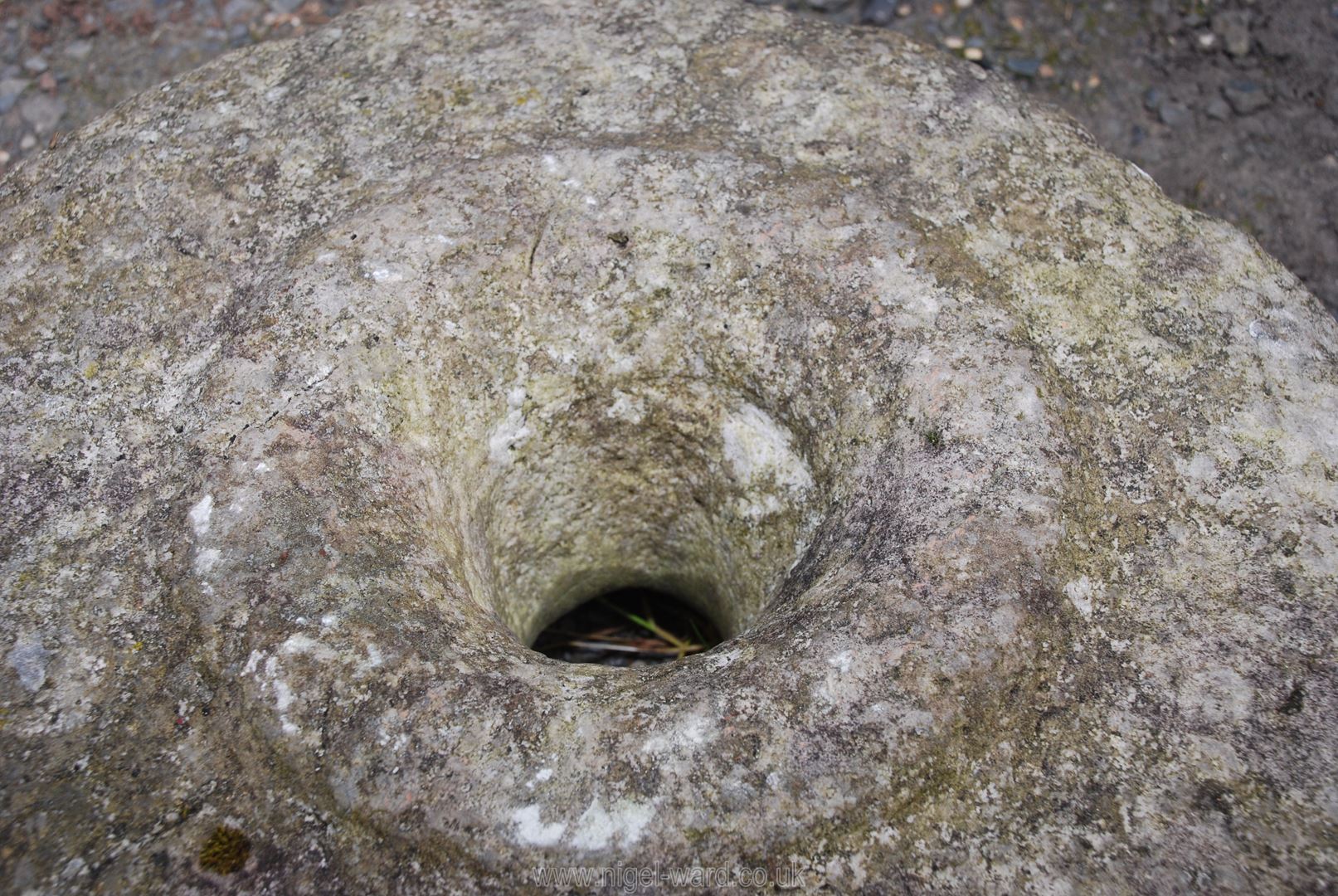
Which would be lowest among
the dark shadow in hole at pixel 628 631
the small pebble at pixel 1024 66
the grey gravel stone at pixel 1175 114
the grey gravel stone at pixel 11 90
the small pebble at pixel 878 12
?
the dark shadow in hole at pixel 628 631

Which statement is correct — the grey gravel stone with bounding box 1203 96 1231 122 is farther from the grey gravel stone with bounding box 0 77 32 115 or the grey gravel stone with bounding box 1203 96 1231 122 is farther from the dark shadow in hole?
the grey gravel stone with bounding box 0 77 32 115

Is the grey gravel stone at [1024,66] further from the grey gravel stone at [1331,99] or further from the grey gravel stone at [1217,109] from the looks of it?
the grey gravel stone at [1331,99]

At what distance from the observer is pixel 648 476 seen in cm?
236

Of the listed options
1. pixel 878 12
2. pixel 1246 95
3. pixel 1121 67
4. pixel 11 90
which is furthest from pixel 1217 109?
pixel 11 90

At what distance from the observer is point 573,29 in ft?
7.97

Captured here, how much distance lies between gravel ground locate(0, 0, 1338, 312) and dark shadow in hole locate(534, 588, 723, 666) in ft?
7.71

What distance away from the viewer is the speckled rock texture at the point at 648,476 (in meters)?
1.59

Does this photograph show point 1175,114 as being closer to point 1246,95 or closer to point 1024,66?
point 1246,95

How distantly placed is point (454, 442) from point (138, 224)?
0.82 meters

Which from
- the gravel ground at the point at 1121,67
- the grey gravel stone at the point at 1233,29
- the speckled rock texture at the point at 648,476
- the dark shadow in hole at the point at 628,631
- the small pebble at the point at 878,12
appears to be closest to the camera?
the speckled rock texture at the point at 648,476

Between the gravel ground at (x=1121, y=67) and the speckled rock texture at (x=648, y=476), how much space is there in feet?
5.91

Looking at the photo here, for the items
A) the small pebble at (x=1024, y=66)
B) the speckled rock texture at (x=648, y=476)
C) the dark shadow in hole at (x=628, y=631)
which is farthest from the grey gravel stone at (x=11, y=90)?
the small pebble at (x=1024, y=66)

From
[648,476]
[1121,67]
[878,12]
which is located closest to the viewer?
[648,476]

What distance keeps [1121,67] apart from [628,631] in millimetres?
2868
